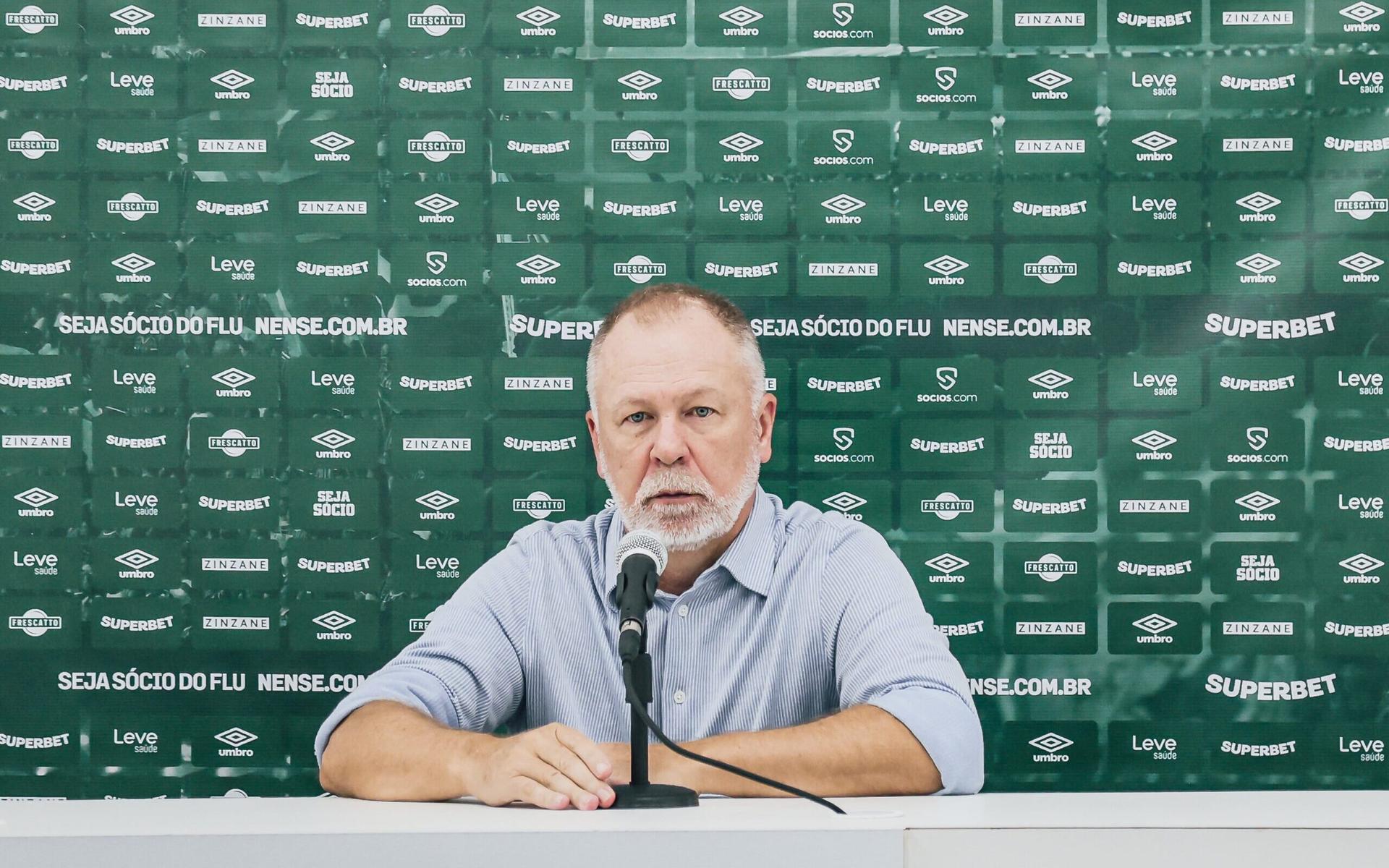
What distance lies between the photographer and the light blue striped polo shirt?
1.50 m

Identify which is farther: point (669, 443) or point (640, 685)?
point (669, 443)

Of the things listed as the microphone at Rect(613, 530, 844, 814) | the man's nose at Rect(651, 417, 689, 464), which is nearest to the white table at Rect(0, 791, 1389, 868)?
the microphone at Rect(613, 530, 844, 814)

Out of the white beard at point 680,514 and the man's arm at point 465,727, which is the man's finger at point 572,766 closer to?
the man's arm at point 465,727

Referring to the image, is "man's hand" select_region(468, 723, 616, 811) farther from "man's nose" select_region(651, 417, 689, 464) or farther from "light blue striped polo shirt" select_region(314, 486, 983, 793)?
"man's nose" select_region(651, 417, 689, 464)

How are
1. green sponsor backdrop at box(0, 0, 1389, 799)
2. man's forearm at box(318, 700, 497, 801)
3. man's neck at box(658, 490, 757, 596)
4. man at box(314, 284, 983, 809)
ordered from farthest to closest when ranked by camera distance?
green sponsor backdrop at box(0, 0, 1389, 799), man's neck at box(658, 490, 757, 596), man at box(314, 284, 983, 809), man's forearm at box(318, 700, 497, 801)

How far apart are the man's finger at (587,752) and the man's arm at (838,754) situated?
0.08 meters

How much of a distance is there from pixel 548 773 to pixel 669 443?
59 centimetres

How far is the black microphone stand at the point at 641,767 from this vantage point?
954mm

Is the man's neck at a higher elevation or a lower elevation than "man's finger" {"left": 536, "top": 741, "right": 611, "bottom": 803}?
higher

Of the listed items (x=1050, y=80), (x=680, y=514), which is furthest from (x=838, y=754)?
(x=1050, y=80)

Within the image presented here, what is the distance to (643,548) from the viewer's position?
1.01 m

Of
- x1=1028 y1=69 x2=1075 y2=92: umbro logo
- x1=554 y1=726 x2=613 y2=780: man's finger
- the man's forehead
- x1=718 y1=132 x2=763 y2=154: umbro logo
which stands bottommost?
x1=554 y1=726 x2=613 y2=780: man's finger

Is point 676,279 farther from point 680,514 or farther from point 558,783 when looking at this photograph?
point 558,783

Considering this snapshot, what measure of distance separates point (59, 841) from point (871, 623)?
103cm
